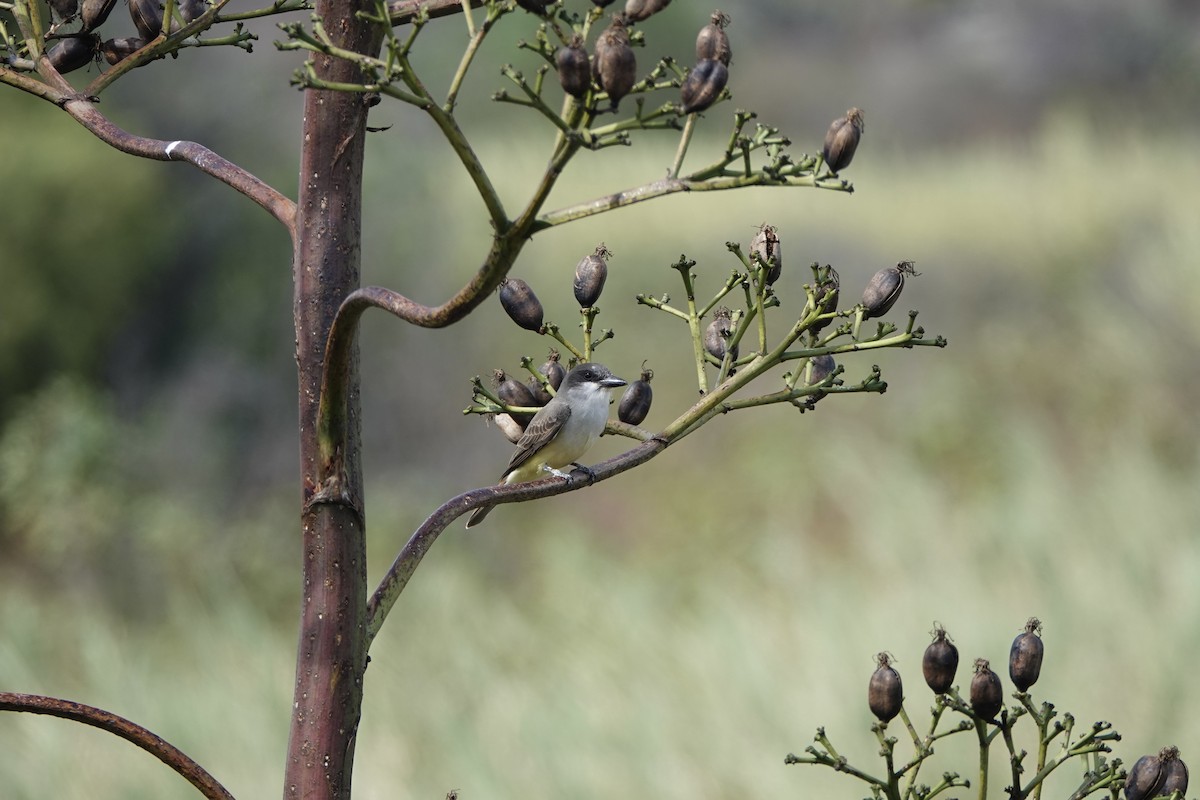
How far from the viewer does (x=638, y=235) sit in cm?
1742

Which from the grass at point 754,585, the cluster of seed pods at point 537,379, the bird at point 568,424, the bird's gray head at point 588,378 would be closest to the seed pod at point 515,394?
the cluster of seed pods at point 537,379

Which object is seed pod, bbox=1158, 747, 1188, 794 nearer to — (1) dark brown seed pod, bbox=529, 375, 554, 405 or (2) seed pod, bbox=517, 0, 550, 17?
(1) dark brown seed pod, bbox=529, 375, 554, 405

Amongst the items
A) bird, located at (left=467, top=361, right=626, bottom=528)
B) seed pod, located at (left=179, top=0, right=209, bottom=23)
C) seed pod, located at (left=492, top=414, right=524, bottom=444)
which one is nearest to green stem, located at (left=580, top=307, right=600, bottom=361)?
seed pod, located at (left=492, top=414, right=524, bottom=444)

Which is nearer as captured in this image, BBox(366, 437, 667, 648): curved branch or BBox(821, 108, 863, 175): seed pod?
BBox(366, 437, 667, 648): curved branch

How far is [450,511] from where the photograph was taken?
3.89 ft

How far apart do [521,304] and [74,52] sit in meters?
0.58

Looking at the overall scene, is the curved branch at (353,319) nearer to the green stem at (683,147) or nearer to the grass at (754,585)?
the green stem at (683,147)

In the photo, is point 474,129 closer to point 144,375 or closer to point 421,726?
point 144,375

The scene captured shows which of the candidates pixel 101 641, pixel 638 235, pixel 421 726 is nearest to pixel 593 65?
pixel 421 726

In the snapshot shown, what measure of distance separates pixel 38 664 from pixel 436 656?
2.69 m

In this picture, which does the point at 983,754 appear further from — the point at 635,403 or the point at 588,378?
the point at 588,378

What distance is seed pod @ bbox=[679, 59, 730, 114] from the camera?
1137 mm

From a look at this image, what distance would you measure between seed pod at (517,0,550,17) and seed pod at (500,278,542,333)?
1.41ft

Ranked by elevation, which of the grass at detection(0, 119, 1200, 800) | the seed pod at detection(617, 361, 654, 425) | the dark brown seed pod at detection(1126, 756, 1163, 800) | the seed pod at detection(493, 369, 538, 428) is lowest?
the dark brown seed pod at detection(1126, 756, 1163, 800)
